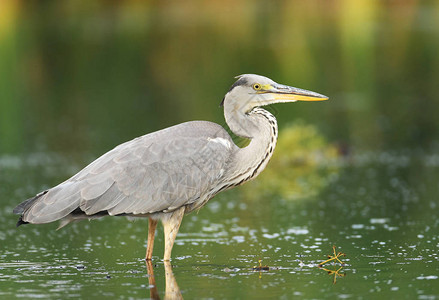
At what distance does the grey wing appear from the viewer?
8.30 meters

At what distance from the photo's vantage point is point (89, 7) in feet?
185

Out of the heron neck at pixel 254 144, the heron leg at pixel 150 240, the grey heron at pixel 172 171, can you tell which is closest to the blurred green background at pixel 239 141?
the heron leg at pixel 150 240

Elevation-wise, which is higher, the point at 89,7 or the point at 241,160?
the point at 89,7

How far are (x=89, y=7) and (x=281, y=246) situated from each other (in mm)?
48419

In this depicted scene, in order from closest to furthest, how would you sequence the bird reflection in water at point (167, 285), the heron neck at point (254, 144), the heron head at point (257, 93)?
the bird reflection in water at point (167, 285) → the heron neck at point (254, 144) → the heron head at point (257, 93)

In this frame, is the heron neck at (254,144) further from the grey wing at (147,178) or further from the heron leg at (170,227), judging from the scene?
the heron leg at (170,227)

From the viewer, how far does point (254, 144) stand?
9.02 meters

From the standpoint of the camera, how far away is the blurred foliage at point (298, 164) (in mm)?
13836

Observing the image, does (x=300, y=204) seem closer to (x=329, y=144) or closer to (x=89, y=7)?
(x=329, y=144)

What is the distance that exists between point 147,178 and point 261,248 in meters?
1.45

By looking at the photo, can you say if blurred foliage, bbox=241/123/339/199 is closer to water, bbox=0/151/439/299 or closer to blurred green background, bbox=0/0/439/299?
blurred green background, bbox=0/0/439/299

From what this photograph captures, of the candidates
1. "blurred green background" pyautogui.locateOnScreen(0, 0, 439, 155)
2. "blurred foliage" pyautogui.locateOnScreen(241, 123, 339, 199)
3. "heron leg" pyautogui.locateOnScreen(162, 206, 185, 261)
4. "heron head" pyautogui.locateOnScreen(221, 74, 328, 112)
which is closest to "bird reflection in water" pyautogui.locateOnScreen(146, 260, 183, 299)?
"heron leg" pyautogui.locateOnScreen(162, 206, 185, 261)

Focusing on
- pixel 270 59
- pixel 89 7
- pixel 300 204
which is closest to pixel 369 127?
pixel 300 204

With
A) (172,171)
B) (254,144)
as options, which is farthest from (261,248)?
(172,171)
